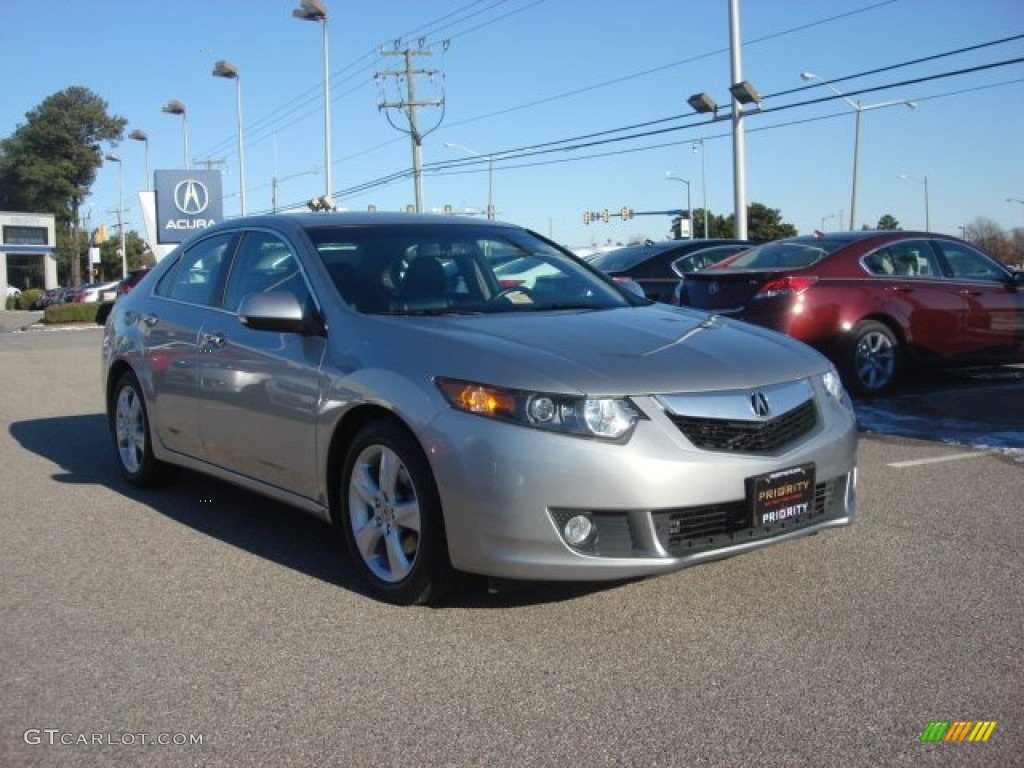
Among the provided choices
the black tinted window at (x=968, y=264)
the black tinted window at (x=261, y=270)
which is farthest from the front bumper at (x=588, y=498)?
the black tinted window at (x=968, y=264)

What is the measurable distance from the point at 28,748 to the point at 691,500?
7.28 feet

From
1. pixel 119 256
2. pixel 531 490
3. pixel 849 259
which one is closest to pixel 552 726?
pixel 531 490

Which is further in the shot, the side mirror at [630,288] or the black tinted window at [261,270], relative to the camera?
the side mirror at [630,288]

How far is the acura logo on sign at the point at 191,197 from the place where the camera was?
3753 cm

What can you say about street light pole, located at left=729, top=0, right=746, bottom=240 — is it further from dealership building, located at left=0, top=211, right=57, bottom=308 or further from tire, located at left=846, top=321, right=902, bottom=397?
dealership building, located at left=0, top=211, right=57, bottom=308

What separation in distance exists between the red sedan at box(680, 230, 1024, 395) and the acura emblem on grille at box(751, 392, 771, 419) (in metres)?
5.26

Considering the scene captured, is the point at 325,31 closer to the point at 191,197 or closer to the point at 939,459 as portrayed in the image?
the point at 191,197

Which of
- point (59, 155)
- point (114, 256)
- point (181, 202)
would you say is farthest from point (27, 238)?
point (181, 202)

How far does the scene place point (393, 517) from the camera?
4109 millimetres

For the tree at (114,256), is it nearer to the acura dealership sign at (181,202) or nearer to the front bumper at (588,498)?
the acura dealership sign at (181,202)

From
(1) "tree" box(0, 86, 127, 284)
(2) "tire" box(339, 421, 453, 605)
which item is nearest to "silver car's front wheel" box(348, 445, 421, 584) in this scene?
(2) "tire" box(339, 421, 453, 605)

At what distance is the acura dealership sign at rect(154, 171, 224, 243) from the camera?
122 ft

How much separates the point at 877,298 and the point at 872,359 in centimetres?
55
